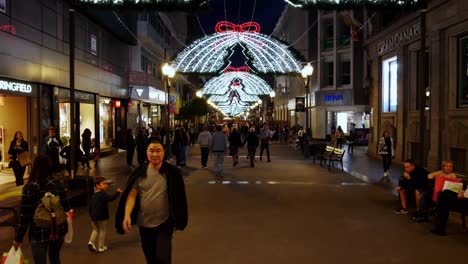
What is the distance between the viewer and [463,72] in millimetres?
16547

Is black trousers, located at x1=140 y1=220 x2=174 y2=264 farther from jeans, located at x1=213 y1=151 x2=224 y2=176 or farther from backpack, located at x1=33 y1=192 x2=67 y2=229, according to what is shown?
jeans, located at x1=213 y1=151 x2=224 y2=176

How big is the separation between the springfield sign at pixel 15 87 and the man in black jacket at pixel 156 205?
36.7 feet

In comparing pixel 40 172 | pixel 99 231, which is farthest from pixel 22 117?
pixel 40 172

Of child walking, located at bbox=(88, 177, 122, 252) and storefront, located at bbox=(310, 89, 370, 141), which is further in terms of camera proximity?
storefront, located at bbox=(310, 89, 370, 141)

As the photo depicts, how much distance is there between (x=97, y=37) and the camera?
26.0 metres

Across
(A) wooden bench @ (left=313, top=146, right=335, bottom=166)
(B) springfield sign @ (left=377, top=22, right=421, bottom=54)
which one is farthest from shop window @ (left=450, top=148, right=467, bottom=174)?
(A) wooden bench @ (left=313, top=146, right=335, bottom=166)

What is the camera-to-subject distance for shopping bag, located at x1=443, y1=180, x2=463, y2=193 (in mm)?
9438

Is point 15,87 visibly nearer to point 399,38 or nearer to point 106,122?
point 106,122

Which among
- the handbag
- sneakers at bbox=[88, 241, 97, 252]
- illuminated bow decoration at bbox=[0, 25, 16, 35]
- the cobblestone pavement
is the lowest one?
the cobblestone pavement

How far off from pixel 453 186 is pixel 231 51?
2301cm

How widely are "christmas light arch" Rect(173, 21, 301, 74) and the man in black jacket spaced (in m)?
23.9

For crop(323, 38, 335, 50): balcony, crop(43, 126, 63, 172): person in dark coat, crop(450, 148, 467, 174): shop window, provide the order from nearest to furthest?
1. crop(43, 126, 63, 172): person in dark coat
2. crop(450, 148, 467, 174): shop window
3. crop(323, 38, 335, 50): balcony

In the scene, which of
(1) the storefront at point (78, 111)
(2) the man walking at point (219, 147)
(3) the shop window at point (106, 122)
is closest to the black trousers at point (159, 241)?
(2) the man walking at point (219, 147)

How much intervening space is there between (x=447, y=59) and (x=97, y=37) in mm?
16213
